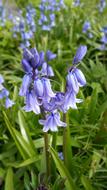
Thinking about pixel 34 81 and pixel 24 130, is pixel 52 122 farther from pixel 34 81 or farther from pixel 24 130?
pixel 24 130

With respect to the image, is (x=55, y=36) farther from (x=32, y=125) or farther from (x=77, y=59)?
(x=77, y=59)

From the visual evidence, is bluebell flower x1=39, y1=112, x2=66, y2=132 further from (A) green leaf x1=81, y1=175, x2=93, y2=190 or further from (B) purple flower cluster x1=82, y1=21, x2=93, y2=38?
(B) purple flower cluster x1=82, y1=21, x2=93, y2=38

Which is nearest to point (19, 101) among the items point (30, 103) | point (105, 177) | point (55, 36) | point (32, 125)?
point (32, 125)

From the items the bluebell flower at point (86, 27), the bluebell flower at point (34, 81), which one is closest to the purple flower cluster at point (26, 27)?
the bluebell flower at point (86, 27)


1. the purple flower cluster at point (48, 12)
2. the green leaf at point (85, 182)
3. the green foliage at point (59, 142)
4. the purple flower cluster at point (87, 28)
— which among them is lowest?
the green leaf at point (85, 182)

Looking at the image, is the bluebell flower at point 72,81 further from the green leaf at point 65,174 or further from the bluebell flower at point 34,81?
the green leaf at point 65,174
